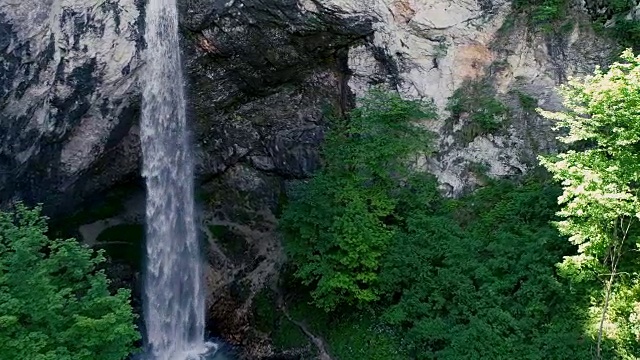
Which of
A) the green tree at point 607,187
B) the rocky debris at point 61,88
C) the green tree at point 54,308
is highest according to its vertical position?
the rocky debris at point 61,88

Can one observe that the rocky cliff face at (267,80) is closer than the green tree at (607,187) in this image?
No

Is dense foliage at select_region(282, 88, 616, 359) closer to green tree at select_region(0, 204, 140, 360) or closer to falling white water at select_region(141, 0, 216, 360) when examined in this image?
falling white water at select_region(141, 0, 216, 360)

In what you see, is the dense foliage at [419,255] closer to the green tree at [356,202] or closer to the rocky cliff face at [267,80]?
the green tree at [356,202]

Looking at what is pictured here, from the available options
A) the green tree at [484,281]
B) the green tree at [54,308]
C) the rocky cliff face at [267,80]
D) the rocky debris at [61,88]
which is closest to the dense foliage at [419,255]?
the green tree at [484,281]

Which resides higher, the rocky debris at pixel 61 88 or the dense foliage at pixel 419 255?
the rocky debris at pixel 61 88

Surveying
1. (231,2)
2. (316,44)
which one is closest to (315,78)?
(316,44)

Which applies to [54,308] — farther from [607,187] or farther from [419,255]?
[607,187]
